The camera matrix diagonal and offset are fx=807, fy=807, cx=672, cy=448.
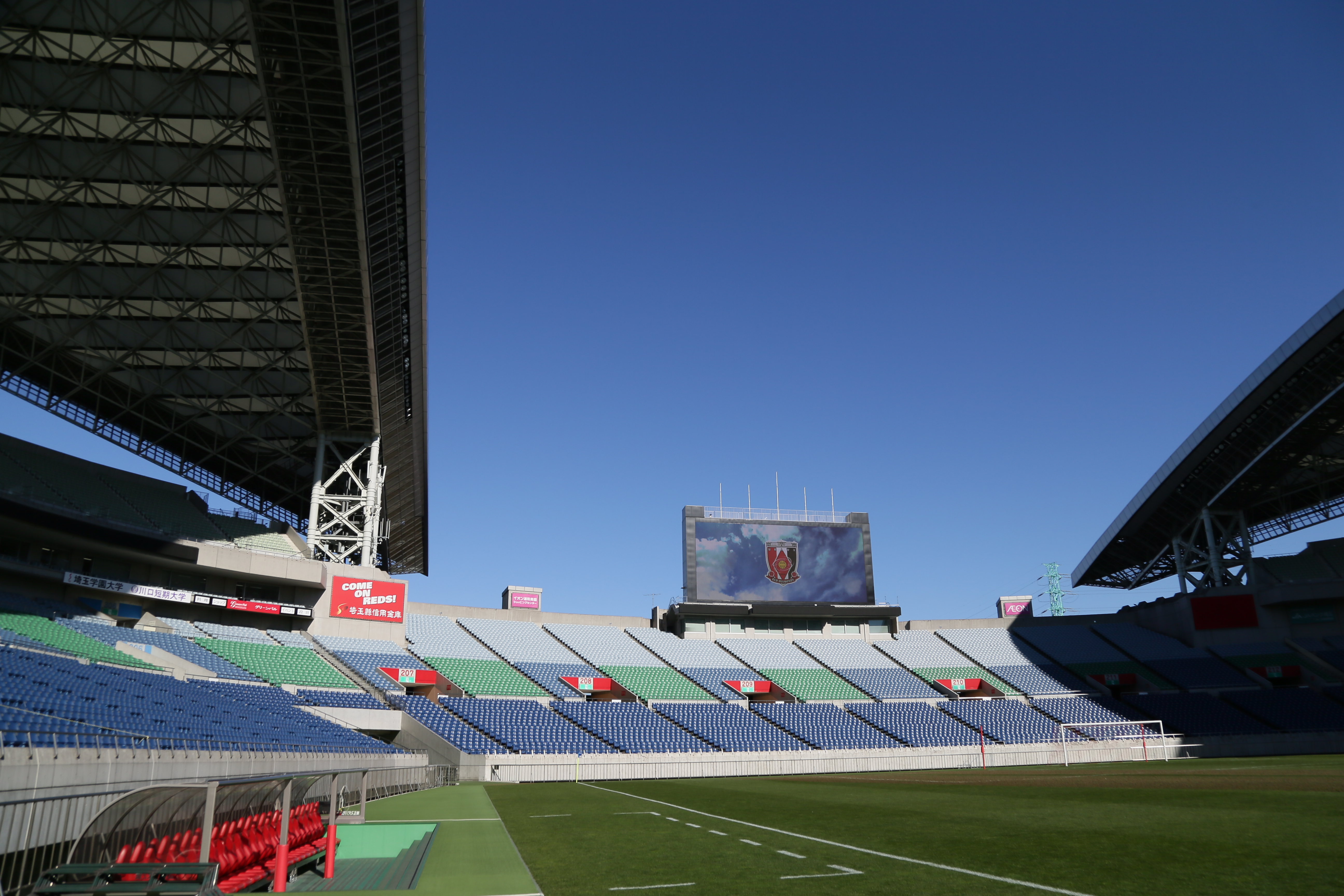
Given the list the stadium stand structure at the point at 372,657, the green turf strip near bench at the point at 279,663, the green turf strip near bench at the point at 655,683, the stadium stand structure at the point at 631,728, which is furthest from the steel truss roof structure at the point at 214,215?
the green turf strip near bench at the point at 655,683

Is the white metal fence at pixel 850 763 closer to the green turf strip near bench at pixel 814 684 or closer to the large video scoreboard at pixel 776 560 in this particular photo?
the green turf strip near bench at pixel 814 684

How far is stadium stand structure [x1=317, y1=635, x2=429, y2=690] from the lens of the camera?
41.4 metres

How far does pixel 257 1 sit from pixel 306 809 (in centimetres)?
2172

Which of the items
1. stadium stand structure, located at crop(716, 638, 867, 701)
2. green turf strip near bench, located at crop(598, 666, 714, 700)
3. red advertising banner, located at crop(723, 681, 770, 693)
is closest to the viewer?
green turf strip near bench, located at crop(598, 666, 714, 700)

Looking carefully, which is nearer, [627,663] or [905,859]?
[905,859]

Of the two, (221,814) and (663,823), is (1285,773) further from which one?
(221,814)

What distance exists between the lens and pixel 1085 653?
59.4 m

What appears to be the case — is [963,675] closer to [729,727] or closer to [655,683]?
[729,727]

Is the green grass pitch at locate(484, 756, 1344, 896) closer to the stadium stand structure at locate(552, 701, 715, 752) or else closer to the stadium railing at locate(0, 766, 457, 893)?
the stadium railing at locate(0, 766, 457, 893)

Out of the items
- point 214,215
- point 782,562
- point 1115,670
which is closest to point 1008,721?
point 1115,670

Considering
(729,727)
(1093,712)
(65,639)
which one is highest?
(65,639)

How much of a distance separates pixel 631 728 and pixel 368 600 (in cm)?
1670

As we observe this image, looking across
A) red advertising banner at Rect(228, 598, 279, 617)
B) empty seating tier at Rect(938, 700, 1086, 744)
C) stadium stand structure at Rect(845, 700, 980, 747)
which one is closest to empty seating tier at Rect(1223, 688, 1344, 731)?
empty seating tier at Rect(938, 700, 1086, 744)

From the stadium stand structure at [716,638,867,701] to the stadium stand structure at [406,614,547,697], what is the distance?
16.0m
